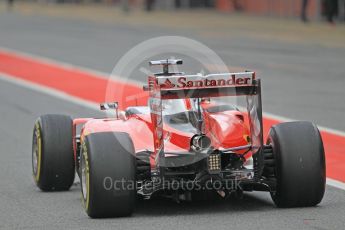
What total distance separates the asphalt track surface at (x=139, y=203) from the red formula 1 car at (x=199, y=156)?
203 mm

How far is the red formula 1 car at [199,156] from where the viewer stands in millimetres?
8977

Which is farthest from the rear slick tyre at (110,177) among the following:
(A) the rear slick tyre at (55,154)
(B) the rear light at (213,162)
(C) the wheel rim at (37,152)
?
(C) the wheel rim at (37,152)

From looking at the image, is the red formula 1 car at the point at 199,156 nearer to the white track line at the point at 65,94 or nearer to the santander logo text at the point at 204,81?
the santander logo text at the point at 204,81

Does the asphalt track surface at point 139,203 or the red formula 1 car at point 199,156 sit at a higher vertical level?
the red formula 1 car at point 199,156

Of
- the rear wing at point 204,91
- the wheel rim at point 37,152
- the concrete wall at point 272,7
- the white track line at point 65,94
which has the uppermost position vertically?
the rear wing at point 204,91

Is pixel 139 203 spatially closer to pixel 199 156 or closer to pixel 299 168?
pixel 199 156

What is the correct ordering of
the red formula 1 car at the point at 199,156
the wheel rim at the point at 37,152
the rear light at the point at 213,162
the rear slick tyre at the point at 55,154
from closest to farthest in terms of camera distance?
the red formula 1 car at the point at 199,156, the rear light at the point at 213,162, the rear slick tyre at the point at 55,154, the wheel rim at the point at 37,152

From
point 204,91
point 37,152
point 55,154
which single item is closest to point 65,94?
point 37,152

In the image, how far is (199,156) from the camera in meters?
9.12

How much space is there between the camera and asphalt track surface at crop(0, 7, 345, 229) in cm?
888

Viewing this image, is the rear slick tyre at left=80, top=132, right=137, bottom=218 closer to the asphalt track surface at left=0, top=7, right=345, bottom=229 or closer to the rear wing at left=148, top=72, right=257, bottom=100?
the asphalt track surface at left=0, top=7, right=345, bottom=229

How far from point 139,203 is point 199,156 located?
1.01 metres

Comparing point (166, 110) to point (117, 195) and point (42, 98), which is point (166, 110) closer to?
point (117, 195)

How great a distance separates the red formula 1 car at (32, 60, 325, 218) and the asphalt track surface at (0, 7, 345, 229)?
0.20 metres
